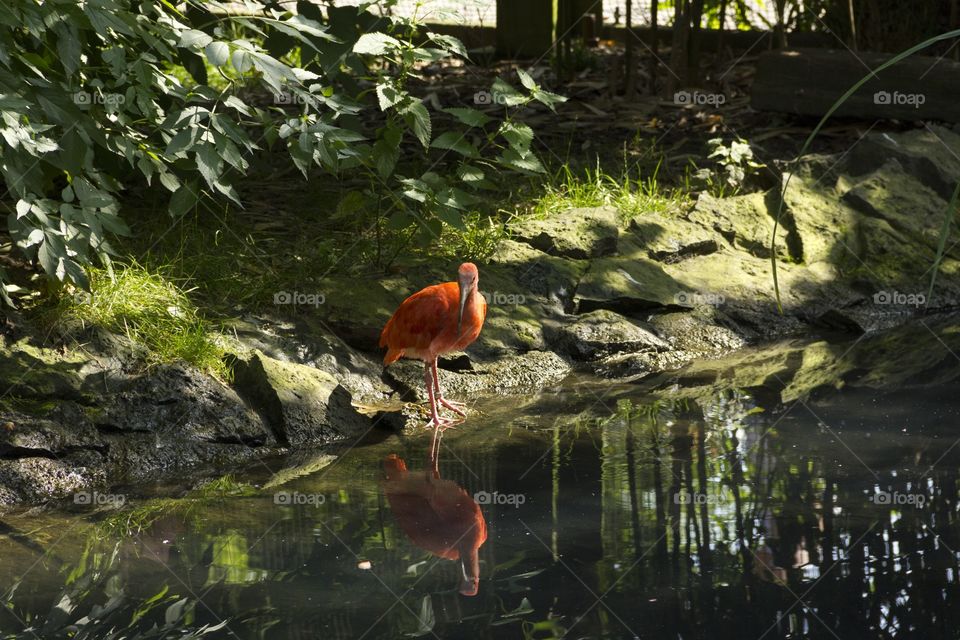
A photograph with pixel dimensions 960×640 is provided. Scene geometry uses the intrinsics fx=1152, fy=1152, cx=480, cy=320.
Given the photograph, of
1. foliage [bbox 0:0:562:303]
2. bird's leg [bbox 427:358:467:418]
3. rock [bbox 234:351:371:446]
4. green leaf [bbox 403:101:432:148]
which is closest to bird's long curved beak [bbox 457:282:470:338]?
bird's leg [bbox 427:358:467:418]

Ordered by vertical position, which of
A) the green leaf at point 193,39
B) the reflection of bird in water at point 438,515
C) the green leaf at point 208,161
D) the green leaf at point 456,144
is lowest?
the reflection of bird in water at point 438,515

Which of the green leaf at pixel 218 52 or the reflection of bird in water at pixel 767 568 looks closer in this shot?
the reflection of bird in water at pixel 767 568

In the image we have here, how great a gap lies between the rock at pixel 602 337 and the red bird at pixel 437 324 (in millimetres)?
890

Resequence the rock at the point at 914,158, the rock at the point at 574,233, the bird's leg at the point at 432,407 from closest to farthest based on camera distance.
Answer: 1. the bird's leg at the point at 432,407
2. the rock at the point at 574,233
3. the rock at the point at 914,158

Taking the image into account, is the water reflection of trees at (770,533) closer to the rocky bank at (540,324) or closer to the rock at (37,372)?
the rocky bank at (540,324)

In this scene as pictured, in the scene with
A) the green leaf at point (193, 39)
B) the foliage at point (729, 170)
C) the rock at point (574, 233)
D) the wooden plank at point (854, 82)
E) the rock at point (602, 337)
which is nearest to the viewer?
the green leaf at point (193, 39)

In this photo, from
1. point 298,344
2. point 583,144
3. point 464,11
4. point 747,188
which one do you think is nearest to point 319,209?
point 298,344

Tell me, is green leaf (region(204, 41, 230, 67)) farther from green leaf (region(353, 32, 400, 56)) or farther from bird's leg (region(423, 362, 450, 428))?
bird's leg (region(423, 362, 450, 428))

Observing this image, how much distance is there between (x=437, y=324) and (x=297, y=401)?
2.35 ft

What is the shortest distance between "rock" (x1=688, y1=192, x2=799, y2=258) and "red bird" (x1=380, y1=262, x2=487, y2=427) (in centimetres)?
243

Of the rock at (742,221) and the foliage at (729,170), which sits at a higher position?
the foliage at (729,170)

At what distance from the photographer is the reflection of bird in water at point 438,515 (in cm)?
385

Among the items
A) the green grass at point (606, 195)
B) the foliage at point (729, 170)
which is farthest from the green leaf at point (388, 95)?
the foliage at point (729, 170)

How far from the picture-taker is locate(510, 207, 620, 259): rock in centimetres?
677
